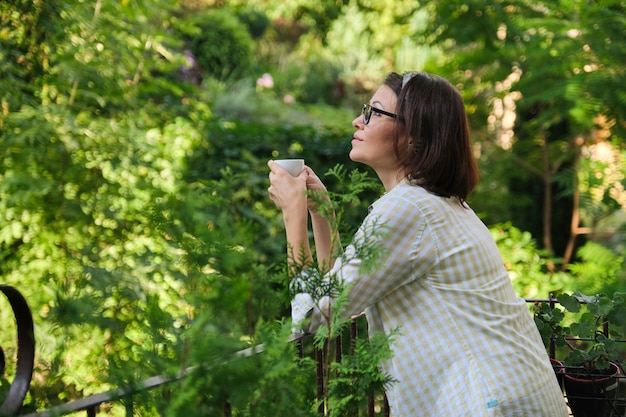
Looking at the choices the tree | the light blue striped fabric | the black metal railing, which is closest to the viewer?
the black metal railing

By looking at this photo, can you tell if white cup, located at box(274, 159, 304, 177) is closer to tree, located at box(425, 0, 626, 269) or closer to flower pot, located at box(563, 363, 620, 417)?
flower pot, located at box(563, 363, 620, 417)

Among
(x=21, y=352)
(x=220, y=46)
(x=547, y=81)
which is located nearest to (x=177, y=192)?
(x=21, y=352)

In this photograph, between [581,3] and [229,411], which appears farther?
[581,3]

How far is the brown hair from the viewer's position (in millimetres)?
1826

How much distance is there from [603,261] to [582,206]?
88 centimetres

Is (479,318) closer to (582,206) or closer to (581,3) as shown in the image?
(581,3)

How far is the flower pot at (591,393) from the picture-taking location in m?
2.21

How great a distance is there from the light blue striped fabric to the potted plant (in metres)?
0.54

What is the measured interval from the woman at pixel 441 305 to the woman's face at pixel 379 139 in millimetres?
111

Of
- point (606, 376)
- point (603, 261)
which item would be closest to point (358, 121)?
point (606, 376)

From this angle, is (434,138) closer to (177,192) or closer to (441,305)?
(441,305)

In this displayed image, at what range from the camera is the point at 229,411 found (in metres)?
1.22

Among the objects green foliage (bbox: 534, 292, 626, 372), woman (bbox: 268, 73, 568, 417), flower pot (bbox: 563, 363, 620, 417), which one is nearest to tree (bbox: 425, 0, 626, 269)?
green foliage (bbox: 534, 292, 626, 372)

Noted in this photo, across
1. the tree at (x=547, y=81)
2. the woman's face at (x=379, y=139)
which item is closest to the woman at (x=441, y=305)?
the woman's face at (x=379, y=139)
